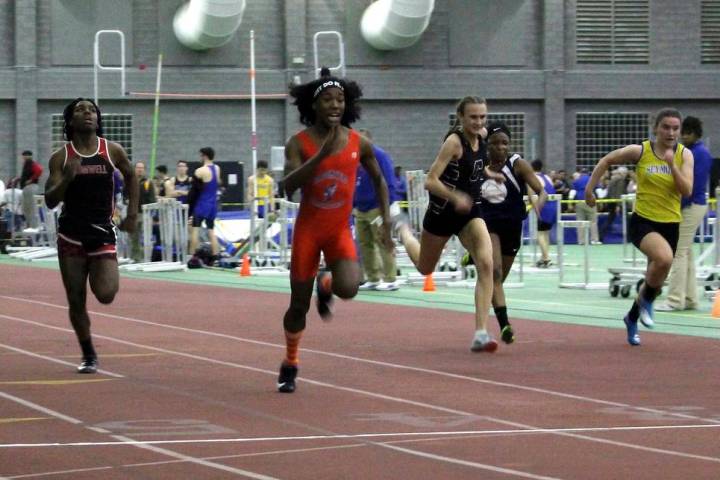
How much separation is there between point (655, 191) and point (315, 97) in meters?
4.55

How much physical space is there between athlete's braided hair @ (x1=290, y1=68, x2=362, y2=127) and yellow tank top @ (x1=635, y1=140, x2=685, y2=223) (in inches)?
161

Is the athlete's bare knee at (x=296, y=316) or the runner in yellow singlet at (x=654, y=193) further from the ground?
the runner in yellow singlet at (x=654, y=193)

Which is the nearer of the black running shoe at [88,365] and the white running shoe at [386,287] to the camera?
the black running shoe at [88,365]

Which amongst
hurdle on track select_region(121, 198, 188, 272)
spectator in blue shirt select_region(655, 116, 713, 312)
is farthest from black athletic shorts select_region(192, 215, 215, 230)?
spectator in blue shirt select_region(655, 116, 713, 312)

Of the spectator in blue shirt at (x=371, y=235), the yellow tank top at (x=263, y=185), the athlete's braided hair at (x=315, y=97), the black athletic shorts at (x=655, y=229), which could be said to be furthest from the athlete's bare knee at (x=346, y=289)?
the yellow tank top at (x=263, y=185)

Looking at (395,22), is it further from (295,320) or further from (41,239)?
(295,320)

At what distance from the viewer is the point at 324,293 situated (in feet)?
35.4

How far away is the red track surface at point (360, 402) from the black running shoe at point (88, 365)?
0.12m

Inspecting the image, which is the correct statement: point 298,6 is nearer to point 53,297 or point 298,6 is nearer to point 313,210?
point 53,297

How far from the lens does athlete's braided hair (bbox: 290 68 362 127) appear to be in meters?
10.7

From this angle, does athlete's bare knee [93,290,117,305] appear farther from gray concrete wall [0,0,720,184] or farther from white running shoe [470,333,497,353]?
gray concrete wall [0,0,720,184]

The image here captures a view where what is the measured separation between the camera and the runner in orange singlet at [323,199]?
34.6 ft

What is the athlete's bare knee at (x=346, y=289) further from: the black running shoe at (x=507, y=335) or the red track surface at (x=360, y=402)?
the black running shoe at (x=507, y=335)

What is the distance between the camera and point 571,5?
1929 inches
